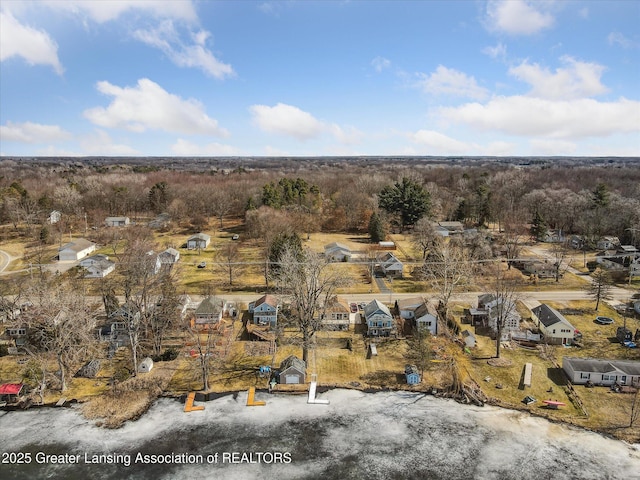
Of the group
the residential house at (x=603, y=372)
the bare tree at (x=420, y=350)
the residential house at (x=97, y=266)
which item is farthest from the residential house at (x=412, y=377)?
the residential house at (x=97, y=266)

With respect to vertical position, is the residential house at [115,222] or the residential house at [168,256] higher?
the residential house at [115,222]

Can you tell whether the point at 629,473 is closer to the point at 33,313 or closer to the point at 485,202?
the point at 33,313

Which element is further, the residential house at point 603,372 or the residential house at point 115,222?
the residential house at point 115,222

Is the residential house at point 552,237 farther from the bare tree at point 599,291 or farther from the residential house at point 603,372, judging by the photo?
the residential house at point 603,372

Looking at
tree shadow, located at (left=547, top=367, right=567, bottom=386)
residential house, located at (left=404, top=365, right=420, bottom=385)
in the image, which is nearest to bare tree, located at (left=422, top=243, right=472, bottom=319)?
residential house, located at (left=404, top=365, right=420, bottom=385)

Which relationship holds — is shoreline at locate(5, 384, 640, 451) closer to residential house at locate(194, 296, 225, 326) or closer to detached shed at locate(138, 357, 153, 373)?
detached shed at locate(138, 357, 153, 373)

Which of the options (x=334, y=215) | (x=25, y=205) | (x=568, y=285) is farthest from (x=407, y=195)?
(x=25, y=205)

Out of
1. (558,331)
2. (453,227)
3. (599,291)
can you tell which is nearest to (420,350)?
(558,331)
